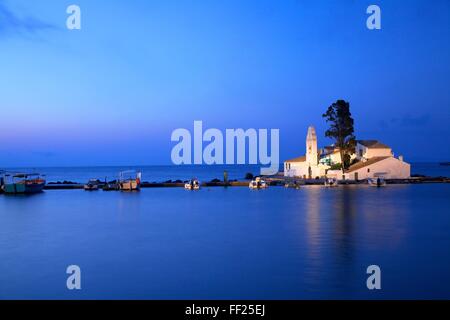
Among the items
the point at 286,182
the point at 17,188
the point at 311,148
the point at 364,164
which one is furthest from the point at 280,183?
the point at 17,188

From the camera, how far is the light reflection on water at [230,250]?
15.6 m

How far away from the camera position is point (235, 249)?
72.6ft

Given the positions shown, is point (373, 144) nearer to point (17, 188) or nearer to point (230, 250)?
point (17, 188)

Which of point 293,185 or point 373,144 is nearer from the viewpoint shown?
point 293,185

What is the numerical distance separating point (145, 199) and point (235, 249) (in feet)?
92.2

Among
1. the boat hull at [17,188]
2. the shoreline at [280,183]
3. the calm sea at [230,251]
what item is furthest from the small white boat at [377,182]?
the boat hull at [17,188]

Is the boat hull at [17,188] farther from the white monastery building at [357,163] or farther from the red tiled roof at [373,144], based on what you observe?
the red tiled roof at [373,144]

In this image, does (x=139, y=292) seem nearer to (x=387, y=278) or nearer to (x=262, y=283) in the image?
(x=262, y=283)

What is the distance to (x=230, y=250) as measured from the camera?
2192 cm

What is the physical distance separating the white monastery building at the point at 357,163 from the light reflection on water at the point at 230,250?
23542 millimetres

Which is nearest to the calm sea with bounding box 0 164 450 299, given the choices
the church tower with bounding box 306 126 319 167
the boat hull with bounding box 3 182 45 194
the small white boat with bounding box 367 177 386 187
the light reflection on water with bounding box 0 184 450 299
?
the light reflection on water with bounding box 0 184 450 299

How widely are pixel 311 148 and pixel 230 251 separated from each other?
152 feet

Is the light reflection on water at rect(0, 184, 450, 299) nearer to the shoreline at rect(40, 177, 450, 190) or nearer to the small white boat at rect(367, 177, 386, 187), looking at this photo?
the small white boat at rect(367, 177, 386, 187)
